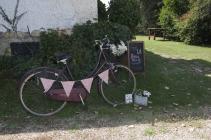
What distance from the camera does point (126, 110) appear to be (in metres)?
7.42

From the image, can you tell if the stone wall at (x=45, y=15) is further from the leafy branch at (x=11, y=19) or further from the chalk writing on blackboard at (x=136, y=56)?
the chalk writing on blackboard at (x=136, y=56)

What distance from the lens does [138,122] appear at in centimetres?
679

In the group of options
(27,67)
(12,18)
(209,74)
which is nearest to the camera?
(27,67)

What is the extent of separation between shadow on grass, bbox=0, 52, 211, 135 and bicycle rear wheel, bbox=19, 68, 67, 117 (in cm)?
15

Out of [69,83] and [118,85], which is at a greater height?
[69,83]

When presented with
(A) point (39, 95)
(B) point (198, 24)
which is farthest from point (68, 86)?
(B) point (198, 24)

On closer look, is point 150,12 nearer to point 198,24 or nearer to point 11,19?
point 198,24

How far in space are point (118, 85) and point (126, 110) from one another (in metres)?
0.86

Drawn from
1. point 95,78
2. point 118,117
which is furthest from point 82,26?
point 118,117

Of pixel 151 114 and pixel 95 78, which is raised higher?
pixel 95 78

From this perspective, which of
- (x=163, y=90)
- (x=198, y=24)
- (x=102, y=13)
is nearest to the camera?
(x=163, y=90)

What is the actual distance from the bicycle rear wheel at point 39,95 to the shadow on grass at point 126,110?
5.8 inches

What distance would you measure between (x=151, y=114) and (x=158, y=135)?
1018 mm

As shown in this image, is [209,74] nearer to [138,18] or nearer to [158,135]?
[138,18]
